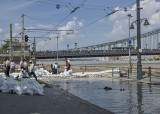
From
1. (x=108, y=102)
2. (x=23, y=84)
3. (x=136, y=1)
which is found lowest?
(x=108, y=102)

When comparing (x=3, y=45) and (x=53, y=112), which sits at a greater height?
(x=3, y=45)

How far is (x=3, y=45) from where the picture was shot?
104562 millimetres

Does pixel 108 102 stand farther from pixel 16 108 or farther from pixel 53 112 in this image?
pixel 16 108

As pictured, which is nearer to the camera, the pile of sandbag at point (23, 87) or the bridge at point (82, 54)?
the pile of sandbag at point (23, 87)

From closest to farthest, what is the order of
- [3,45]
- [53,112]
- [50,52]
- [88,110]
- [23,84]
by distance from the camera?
[53,112], [88,110], [23,84], [50,52], [3,45]

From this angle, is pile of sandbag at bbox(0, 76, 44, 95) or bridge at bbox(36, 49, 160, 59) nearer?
pile of sandbag at bbox(0, 76, 44, 95)

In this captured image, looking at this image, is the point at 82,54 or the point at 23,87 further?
the point at 82,54

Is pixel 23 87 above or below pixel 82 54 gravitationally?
below

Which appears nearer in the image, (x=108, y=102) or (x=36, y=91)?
(x=108, y=102)

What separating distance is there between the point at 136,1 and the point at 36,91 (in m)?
13.3

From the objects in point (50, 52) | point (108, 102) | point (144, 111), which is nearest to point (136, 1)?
point (108, 102)

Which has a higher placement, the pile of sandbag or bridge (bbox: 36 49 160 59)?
bridge (bbox: 36 49 160 59)

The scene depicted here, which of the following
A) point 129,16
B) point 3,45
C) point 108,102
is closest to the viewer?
point 108,102

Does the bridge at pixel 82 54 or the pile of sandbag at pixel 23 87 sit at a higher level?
the bridge at pixel 82 54
